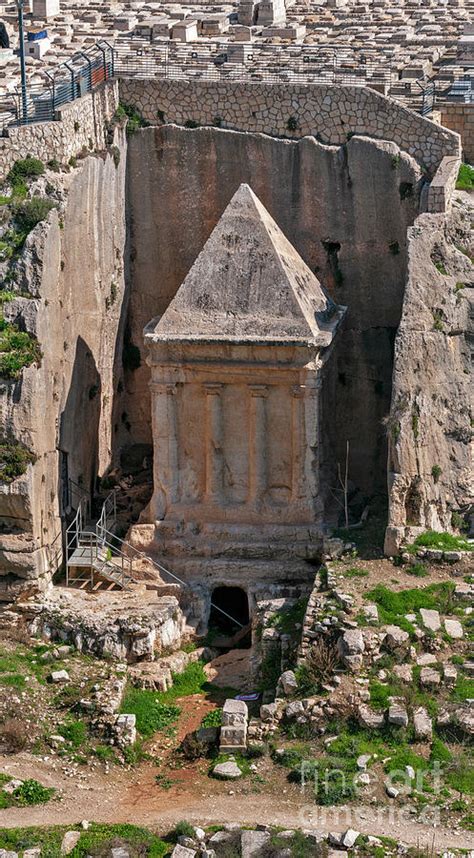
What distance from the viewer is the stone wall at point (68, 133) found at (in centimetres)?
3969

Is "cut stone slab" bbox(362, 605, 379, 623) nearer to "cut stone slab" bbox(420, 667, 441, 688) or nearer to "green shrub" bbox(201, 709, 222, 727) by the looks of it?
"cut stone slab" bbox(420, 667, 441, 688)

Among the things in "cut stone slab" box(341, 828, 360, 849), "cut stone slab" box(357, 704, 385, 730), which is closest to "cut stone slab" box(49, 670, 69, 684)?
"cut stone slab" box(357, 704, 385, 730)

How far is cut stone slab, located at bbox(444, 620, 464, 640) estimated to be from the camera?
112 ft

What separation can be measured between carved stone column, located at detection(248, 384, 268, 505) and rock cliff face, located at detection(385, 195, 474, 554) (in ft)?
8.12

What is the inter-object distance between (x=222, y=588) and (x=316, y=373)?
173 inches

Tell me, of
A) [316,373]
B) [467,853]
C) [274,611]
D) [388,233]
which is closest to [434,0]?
[388,233]

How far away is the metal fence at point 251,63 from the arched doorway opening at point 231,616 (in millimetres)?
10572

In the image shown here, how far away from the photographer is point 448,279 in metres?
39.1

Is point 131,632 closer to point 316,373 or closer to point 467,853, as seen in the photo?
point 316,373

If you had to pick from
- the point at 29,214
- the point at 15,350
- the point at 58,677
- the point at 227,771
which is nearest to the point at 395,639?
the point at 227,771

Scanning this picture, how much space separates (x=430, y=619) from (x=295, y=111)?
484 inches

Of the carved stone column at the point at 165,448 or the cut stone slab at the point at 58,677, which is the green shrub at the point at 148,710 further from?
the carved stone column at the point at 165,448

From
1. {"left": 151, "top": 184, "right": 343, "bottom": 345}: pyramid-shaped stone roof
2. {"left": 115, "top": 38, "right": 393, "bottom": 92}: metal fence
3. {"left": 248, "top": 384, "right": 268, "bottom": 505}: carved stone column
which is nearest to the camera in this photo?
{"left": 151, "top": 184, "right": 343, "bottom": 345}: pyramid-shaped stone roof

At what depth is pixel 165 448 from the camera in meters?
39.2
